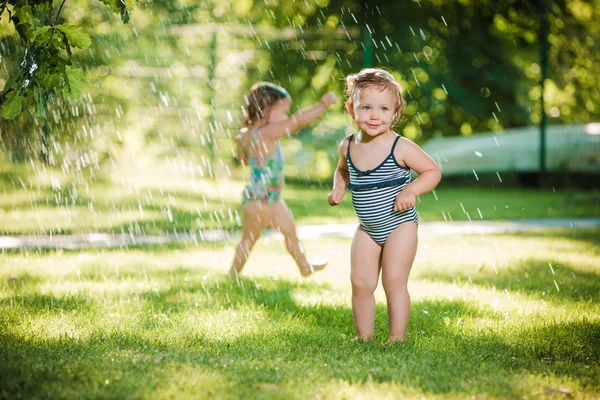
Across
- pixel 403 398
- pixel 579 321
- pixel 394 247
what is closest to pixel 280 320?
pixel 394 247

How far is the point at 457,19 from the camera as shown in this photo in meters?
18.9

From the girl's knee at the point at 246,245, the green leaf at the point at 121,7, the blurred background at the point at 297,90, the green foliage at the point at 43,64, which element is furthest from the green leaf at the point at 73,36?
the blurred background at the point at 297,90

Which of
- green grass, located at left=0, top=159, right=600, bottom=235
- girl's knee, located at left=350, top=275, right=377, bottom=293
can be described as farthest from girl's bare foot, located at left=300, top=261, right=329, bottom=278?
green grass, located at left=0, top=159, right=600, bottom=235

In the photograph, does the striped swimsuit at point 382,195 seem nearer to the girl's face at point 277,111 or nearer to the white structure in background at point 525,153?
the girl's face at point 277,111

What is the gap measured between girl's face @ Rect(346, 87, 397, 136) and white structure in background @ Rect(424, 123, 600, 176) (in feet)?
39.0

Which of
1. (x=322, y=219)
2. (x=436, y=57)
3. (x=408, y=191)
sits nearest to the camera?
(x=408, y=191)

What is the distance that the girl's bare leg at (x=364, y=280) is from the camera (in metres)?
3.75

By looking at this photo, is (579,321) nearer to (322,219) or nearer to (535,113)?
(322,219)

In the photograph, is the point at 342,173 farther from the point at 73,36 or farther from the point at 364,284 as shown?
the point at 73,36

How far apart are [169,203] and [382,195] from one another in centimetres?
753

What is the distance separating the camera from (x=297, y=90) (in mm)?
19062

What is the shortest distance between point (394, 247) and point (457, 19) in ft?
54.4

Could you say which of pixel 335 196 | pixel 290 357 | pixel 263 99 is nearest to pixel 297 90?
pixel 263 99

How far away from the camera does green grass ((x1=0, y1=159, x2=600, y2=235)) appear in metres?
8.55
